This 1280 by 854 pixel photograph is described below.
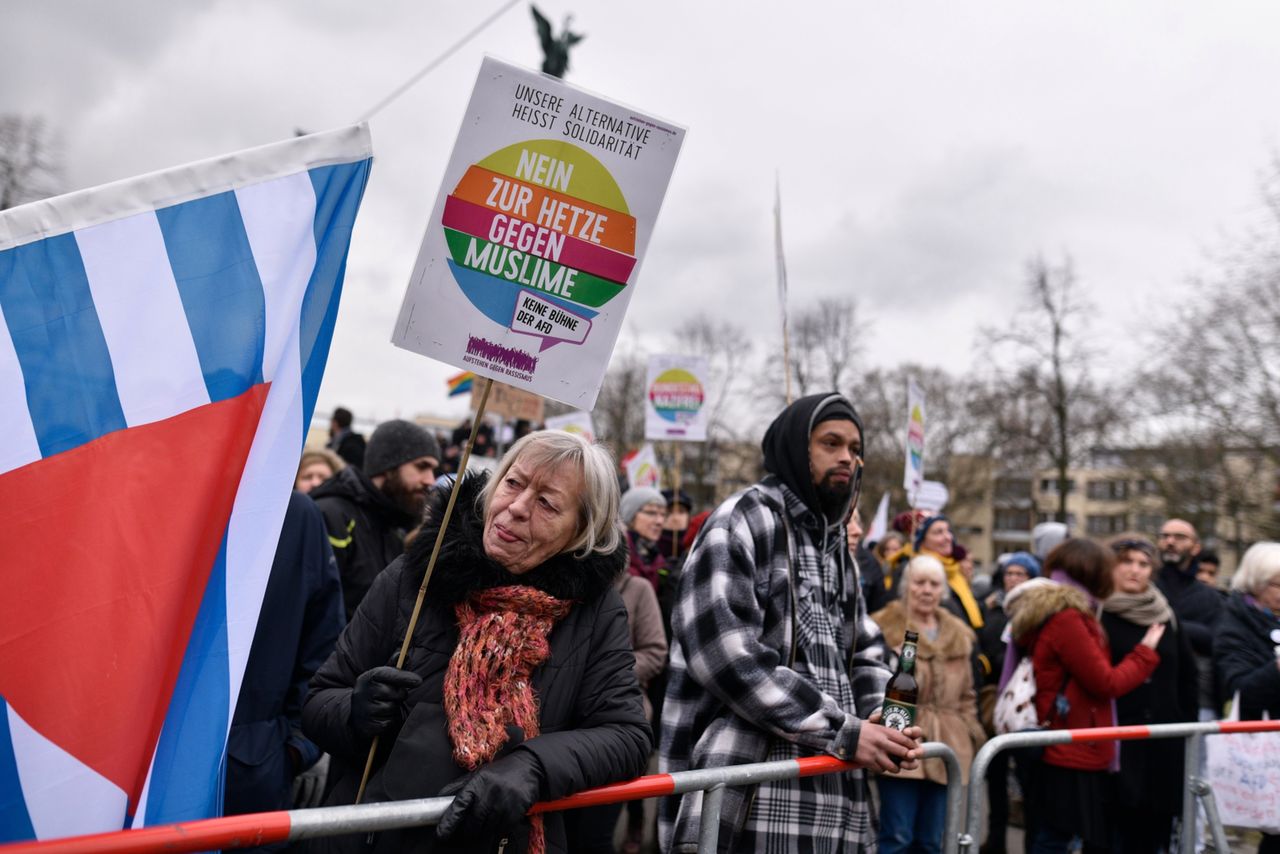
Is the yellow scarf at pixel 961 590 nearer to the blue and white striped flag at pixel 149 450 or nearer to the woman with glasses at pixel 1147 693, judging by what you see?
the woman with glasses at pixel 1147 693

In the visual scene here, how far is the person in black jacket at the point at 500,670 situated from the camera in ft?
6.85

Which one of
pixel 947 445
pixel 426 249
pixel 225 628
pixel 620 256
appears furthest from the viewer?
pixel 947 445

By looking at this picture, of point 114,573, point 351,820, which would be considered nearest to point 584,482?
point 351,820

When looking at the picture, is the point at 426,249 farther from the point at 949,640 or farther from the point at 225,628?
the point at 949,640

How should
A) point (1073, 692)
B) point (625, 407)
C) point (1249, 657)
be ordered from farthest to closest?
1. point (625, 407)
2. point (1249, 657)
3. point (1073, 692)

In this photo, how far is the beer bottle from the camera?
2834 millimetres

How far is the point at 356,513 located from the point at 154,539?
2.31 meters

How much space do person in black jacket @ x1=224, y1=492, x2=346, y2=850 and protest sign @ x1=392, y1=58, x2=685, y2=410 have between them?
0.83m

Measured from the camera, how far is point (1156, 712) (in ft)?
16.0

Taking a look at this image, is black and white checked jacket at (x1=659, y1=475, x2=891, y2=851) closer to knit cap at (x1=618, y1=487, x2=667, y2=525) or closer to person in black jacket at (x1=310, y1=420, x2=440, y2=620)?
person in black jacket at (x1=310, y1=420, x2=440, y2=620)

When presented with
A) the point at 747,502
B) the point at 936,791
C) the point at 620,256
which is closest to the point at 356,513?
the point at 747,502

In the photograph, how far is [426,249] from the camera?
236cm

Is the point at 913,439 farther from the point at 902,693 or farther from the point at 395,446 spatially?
the point at 902,693

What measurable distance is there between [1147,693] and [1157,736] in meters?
0.89
